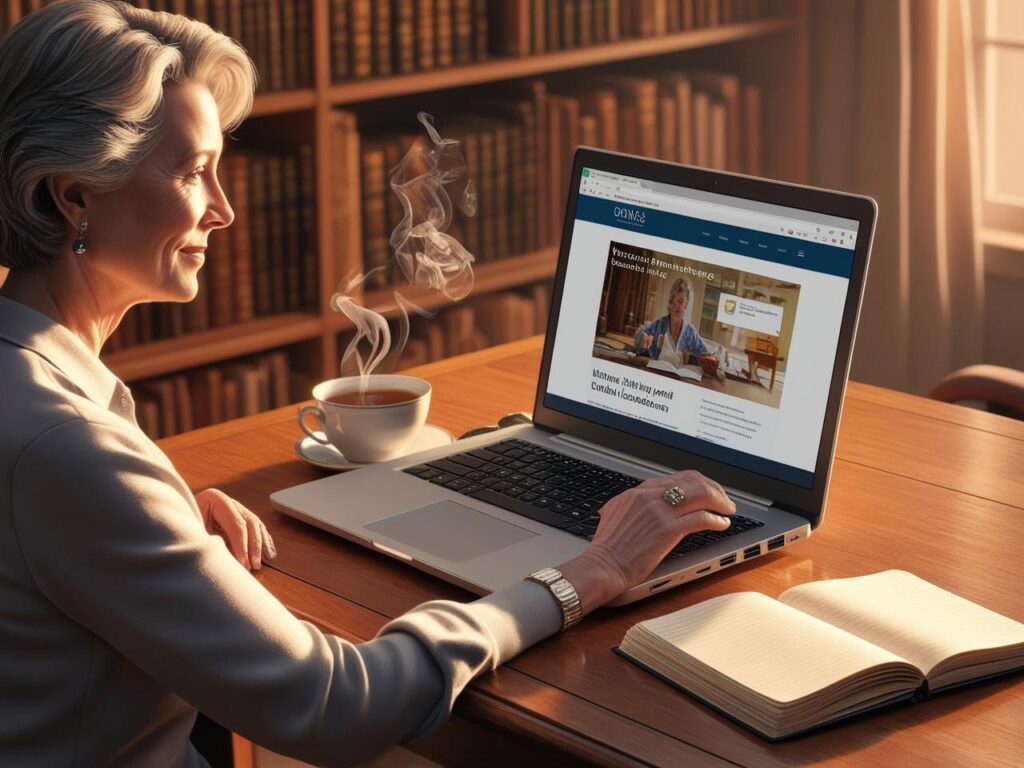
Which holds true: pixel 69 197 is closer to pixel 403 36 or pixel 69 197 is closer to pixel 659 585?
pixel 659 585

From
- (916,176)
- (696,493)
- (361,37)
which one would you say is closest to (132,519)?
(696,493)

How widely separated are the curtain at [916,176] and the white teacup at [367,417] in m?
1.94

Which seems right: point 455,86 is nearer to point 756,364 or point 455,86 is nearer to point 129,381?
point 129,381

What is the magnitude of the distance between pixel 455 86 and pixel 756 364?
1888 mm

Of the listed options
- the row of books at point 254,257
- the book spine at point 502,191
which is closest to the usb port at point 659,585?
the row of books at point 254,257

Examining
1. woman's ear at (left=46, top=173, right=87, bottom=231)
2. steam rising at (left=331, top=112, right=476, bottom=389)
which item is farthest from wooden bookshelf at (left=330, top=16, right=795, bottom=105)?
woman's ear at (left=46, top=173, right=87, bottom=231)

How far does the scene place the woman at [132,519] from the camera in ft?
3.31

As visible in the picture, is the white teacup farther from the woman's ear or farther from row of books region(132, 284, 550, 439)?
row of books region(132, 284, 550, 439)

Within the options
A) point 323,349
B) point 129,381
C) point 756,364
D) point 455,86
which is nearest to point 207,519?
point 756,364

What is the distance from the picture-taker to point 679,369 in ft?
4.78

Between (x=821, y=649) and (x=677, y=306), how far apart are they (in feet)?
1.57

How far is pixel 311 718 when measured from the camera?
3.37ft

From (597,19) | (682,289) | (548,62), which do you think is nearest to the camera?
(682,289)

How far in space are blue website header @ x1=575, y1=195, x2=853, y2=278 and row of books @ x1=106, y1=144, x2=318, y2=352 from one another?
4.22 feet
